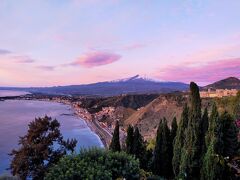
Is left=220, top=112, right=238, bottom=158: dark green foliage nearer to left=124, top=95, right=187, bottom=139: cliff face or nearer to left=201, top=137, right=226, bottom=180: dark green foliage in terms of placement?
left=201, top=137, right=226, bottom=180: dark green foliage

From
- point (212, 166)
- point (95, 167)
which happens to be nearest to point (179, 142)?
point (212, 166)

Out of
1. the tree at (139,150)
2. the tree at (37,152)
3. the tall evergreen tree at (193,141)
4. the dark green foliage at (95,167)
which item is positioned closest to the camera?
the dark green foliage at (95,167)

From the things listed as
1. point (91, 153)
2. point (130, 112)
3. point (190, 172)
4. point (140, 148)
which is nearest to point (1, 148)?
point (140, 148)

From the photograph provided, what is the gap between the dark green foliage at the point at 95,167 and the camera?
12000 mm

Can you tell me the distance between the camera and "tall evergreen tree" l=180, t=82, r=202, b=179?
69.3ft

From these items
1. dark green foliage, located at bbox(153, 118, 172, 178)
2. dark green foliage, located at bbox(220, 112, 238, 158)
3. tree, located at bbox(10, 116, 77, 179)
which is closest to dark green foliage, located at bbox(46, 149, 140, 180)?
tree, located at bbox(10, 116, 77, 179)

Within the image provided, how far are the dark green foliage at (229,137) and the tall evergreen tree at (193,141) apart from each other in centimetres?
182

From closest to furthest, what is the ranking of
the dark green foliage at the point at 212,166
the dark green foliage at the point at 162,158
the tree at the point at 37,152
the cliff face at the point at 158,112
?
the tree at the point at 37,152, the dark green foliage at the point at 212,166, the dark green foliage at the point at 162,158, the cliff face at the point at 158,112

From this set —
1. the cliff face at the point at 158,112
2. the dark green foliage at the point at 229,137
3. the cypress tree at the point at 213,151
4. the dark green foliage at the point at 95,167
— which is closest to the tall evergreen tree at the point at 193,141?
the cypress tree at the point at 213,151

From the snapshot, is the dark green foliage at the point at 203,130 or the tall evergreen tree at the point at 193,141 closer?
the tall evergreen tree at the point at 193,141

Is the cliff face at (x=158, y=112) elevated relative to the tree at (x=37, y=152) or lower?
lower

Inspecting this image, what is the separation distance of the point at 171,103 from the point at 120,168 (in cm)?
10279

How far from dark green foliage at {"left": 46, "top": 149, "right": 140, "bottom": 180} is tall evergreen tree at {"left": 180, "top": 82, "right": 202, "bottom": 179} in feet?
29.3

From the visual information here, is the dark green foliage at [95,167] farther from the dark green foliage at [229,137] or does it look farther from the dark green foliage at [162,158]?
the dark green foliage at [162,158]
